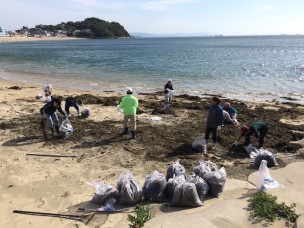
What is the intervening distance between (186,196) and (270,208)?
153cm

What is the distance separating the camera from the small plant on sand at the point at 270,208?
5457 millimetres

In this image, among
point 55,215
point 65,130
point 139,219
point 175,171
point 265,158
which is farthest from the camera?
point 65,130

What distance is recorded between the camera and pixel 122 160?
810cm

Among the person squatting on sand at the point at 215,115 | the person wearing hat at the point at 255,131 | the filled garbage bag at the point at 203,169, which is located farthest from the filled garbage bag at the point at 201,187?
the person wearing hat at the point at 255,131

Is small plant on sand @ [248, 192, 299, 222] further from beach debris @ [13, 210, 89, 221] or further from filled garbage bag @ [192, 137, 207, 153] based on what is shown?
beach debris @ [13, 210, 89, 221]

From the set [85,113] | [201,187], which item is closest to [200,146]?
[201,187]

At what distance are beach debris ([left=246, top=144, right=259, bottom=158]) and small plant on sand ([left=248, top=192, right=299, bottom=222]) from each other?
101 inches

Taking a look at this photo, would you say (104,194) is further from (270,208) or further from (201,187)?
(270,208)

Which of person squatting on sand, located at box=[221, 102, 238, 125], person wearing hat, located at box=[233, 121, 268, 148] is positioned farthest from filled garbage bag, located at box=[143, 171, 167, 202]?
person squatting on sand, located at box=[221, 102, 238, 125]

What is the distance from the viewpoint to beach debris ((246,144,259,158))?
8.45 metres

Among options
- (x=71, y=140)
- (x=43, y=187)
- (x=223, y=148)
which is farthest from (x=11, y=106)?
(x=223, y=148)

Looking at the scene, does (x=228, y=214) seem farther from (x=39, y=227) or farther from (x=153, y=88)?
(x=153, y=88)

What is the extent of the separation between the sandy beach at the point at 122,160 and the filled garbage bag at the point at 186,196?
126mm

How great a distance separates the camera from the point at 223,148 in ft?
30.0
